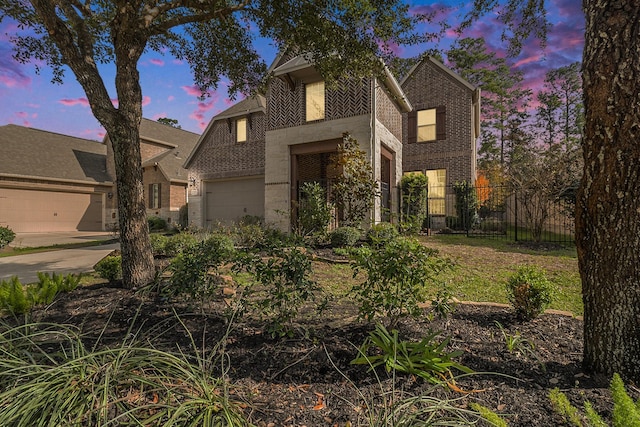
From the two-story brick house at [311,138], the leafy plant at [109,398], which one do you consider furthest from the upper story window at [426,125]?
the leafy plant at [109,398]

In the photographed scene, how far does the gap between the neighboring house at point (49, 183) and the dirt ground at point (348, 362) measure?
19.1 meters

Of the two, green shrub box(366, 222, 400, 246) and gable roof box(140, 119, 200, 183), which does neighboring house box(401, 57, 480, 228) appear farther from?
gable roof box(140, 119, 200, 183)

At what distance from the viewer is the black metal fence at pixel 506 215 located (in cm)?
905

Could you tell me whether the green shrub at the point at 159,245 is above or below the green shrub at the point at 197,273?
below

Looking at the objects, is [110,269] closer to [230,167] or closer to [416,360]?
[416,360]

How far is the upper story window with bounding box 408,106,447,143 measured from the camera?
14.6m

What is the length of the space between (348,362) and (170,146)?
24179 mm

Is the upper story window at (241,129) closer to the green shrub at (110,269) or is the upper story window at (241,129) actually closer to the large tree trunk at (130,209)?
the large tree trunk at (130,209)

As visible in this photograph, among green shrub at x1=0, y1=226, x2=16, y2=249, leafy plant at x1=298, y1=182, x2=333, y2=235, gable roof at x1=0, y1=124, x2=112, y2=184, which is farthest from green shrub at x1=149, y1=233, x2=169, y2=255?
gable roof at x1=0, y1=124, x2=112, y2=184

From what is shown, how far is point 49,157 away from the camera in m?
18.9

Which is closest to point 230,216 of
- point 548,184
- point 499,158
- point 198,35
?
point 198,35

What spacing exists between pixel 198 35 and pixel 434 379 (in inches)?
294

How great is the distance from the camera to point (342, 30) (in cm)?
532

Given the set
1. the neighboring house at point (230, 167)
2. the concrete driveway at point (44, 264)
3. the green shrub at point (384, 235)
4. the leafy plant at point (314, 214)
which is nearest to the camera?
the green shrub at point (384, 235)
